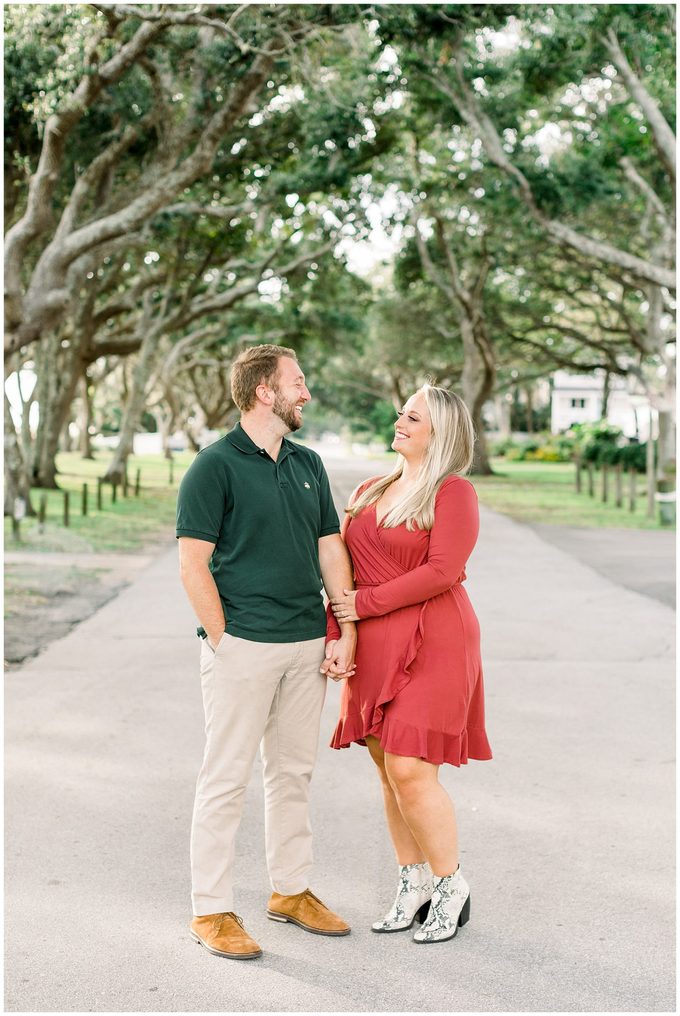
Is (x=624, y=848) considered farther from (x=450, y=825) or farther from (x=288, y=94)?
(x=288, y=94)

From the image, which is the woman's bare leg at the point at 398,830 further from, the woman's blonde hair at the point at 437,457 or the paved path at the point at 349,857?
the woman's blonde hair at the point at 437,457

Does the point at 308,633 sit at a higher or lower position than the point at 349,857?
higher

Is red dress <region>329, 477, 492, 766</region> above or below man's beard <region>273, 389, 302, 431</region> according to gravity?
below

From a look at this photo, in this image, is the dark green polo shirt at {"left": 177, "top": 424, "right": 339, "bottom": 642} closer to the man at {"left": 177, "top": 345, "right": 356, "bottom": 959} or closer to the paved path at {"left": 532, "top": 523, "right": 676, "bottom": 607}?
the man at {"left": 177, "top": 345, "right": 356, "bottom": 959}

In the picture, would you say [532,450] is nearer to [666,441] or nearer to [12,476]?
[666,441]

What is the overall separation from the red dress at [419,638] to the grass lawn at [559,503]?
693 inches

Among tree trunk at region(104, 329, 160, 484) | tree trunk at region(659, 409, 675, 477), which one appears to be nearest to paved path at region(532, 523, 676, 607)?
tree trunk at region(659, 409, 675, 477)

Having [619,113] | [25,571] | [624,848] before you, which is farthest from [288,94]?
[624,848]

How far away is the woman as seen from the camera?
13.0ft

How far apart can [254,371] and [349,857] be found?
7.00ft

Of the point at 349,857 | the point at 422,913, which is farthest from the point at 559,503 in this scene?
the point at 422,913

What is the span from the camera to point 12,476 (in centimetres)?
2058

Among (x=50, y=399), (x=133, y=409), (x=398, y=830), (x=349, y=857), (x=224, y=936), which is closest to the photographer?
(x=224, y=936)

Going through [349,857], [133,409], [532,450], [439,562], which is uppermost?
[133,409]
